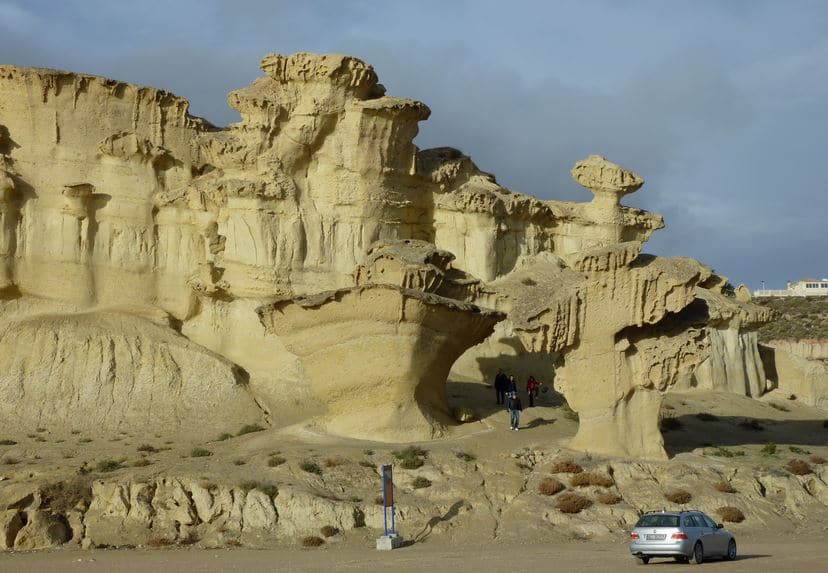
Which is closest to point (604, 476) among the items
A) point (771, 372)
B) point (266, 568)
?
point (266, 568)

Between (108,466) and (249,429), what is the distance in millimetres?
8253

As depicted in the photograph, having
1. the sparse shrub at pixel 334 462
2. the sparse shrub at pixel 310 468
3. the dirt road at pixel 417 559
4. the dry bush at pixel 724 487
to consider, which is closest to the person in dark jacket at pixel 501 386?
the sparse shrub at pixel 334 462

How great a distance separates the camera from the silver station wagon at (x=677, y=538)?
78.4 ft

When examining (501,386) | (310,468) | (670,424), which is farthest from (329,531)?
(670,424)

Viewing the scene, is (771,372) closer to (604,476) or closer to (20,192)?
(604,476)

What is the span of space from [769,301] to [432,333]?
6650 cm

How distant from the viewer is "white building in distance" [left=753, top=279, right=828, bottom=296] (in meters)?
108

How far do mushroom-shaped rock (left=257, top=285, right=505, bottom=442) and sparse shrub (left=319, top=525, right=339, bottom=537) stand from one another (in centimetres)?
699

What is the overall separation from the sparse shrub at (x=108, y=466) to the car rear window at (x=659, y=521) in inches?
625

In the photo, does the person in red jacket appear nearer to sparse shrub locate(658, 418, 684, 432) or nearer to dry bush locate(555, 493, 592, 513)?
sparse shrub locate(658, 418, 684, 432)

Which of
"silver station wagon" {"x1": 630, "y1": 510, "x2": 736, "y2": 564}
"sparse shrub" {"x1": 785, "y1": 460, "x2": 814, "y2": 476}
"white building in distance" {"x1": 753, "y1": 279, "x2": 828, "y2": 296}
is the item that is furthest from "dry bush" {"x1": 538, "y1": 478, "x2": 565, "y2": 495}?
"white building in distance" {"x1": 753, "y1": 279, "x2": 828, "y2": 296}

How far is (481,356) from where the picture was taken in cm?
4978

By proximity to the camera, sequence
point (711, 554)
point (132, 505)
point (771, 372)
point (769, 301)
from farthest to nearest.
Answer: point (769, 301), point (771, 372), point (132, 505), point (711, 554)

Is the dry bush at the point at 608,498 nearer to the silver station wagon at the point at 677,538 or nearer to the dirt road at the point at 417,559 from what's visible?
the dirt road at the point at 417,559
